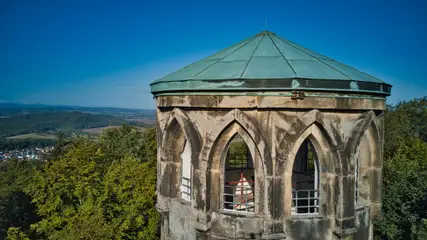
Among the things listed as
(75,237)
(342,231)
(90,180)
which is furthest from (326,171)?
(90,180)

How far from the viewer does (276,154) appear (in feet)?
26.6

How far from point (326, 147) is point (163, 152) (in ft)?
14.7

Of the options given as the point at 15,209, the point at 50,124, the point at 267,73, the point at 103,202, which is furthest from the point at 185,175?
the point at 50,124

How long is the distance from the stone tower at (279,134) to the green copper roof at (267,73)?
2cm

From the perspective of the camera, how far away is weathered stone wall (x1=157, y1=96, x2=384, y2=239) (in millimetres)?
8102

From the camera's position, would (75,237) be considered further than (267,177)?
Yes

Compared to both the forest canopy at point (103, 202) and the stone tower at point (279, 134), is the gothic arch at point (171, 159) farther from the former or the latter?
the forest canopy at point (103, 202)

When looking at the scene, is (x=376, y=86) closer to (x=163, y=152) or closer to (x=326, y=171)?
(x=326, y=171)

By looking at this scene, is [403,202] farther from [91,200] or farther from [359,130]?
[91,200]

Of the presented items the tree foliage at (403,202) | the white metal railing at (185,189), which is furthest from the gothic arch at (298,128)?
the tree foliage at (403,202)

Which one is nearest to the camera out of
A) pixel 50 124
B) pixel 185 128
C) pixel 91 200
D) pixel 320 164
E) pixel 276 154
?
pixel 276 154

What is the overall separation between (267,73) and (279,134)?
140cm

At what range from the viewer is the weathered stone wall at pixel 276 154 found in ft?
26.6

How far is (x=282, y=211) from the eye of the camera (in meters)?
8.16
